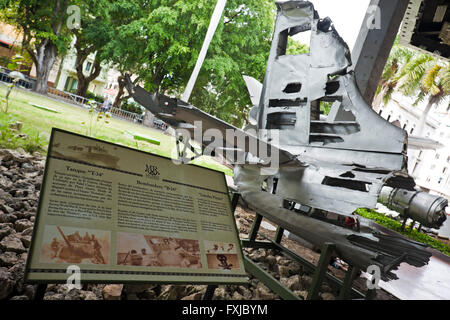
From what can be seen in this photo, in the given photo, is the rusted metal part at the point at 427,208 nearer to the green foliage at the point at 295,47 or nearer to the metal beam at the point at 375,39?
the metal beam at the point at 375,39

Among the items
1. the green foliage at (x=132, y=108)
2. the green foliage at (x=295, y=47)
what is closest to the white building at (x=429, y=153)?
the green foliage at (x=295, y=47)

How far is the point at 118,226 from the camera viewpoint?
1.37 metres

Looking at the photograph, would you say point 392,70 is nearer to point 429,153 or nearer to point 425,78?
point 425,78

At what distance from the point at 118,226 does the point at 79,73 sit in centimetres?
1014

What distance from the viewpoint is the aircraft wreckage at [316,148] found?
2258 millimetres

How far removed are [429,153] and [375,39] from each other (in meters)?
26.7

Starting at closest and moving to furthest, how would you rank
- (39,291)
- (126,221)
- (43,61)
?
(39,291)
(126,221)
(43,61)

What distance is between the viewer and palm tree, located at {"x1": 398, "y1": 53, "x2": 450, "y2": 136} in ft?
51.6

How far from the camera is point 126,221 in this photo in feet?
4.61

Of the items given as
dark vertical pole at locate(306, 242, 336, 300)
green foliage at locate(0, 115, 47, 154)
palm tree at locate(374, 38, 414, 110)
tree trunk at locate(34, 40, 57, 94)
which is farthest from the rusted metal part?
palm tree at locate(374, 38, 414, 110)

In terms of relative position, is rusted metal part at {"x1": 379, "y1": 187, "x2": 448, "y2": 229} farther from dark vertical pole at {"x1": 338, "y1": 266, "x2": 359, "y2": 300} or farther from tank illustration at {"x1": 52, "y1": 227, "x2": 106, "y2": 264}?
tank illustration at {"x1": 52, "y1": 227, "x2": 106, "y2": 264}

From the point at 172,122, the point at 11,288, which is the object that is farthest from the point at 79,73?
the point at 11,288

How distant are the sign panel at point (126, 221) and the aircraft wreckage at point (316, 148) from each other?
1.85 feet

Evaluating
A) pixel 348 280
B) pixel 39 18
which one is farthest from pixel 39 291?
pixel 39 18
